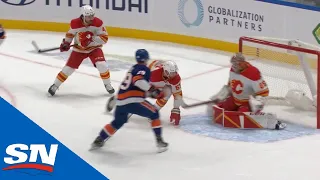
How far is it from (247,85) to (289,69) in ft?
2.39

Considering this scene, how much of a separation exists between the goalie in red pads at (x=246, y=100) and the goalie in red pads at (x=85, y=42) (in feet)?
4.82

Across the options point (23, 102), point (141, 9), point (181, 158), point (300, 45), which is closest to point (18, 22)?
point (141, 9)

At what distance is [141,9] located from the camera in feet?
34.6

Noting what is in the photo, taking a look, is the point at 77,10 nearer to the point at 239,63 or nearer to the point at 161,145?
the point at 239,63

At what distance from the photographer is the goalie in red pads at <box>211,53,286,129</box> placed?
620cm

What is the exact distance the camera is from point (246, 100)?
634cm

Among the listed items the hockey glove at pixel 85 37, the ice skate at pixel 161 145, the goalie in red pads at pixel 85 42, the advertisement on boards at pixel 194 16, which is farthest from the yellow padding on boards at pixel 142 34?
the ice skate at pixel 161 145

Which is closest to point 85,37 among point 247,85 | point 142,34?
point 247,85

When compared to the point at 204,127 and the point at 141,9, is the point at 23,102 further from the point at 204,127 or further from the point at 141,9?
the point at 141,9

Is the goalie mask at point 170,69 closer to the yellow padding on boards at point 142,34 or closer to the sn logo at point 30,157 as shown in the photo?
A: the sn logo at point 30,157

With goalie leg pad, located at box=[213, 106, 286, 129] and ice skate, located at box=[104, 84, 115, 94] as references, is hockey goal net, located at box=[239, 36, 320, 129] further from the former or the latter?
ice skate, located at box=[104, 84, 115, 94]

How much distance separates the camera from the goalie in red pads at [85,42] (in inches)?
281

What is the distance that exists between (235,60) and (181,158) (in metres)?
1.13

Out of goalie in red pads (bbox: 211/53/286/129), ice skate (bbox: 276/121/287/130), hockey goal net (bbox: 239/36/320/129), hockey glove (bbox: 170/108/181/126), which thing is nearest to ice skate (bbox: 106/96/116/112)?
hockey glove (bbox: 170/108/181/126)
